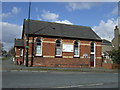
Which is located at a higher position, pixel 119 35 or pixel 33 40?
pixel 119 35

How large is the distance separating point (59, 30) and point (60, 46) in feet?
11.1

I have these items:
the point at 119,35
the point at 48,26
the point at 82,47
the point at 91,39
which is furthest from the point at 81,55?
the point at 119,35

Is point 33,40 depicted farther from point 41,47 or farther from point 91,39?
point 91,39

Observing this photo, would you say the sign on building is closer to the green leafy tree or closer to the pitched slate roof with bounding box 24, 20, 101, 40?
the pitched slate roof with bounding box 24, 20, 101, 40

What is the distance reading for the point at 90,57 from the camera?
31.9 metres

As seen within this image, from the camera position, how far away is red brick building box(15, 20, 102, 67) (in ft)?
91.1

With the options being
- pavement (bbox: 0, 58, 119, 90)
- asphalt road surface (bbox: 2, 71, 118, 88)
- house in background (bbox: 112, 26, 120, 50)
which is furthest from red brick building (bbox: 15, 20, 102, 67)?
house in background (bbox: 112, 26, 120, 50)

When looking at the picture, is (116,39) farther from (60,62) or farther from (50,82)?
(50,82)

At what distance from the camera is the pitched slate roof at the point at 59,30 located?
28953mm

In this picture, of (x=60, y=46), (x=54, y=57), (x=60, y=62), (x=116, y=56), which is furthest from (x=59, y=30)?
(x=116, y=56)

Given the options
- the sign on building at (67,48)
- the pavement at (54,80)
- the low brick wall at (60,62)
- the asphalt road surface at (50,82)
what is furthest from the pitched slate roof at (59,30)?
the asphalt road surface at (50,82)

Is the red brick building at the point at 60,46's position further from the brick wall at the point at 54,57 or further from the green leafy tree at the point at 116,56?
the green leafy tree at the point at 116,56

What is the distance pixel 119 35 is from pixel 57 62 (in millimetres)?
33962

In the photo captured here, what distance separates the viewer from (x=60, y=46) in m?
29.3
